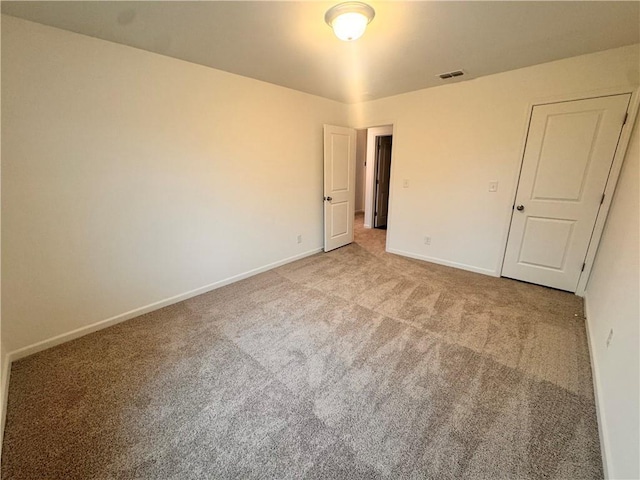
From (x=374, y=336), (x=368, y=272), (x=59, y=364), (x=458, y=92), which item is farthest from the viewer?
(x=368, y=272)

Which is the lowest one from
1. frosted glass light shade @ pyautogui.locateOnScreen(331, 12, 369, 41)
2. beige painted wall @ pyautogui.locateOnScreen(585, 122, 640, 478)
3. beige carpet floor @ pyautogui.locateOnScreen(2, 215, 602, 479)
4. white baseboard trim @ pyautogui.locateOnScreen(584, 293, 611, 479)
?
beige carpet floor @ pyautogui.locateOnScreen(2, 215, 602, 479)

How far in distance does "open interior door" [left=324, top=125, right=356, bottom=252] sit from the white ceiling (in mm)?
1255

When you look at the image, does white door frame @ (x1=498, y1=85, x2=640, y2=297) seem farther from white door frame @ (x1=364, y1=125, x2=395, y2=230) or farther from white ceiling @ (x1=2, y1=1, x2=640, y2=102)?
white door frame @ (x1=364, y1=125, x2=395, y2=230)

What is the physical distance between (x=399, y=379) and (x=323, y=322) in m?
0.82

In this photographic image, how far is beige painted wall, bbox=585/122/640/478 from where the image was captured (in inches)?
44.2

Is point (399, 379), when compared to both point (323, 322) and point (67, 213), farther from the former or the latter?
point (67, 213)

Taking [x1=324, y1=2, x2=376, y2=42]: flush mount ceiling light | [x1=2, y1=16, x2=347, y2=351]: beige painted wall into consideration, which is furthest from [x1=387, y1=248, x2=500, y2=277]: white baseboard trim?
[x1=324, y1=2, x2=376, y2=42]: flush mount ceiling light

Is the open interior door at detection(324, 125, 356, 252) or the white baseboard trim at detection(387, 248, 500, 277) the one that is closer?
the white baseboard trim at detection(387, 248, 500, 277)

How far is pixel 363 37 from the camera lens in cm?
203

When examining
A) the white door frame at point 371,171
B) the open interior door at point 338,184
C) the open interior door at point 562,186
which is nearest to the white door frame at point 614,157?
the open interior door at point 562,186

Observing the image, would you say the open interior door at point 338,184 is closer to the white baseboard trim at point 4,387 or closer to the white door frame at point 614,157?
the white door frame at point 614,157

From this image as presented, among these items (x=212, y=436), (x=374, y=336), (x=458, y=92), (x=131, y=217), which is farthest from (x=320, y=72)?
(x=212, y=436)

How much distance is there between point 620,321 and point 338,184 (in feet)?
11.0

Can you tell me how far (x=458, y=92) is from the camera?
312cm
